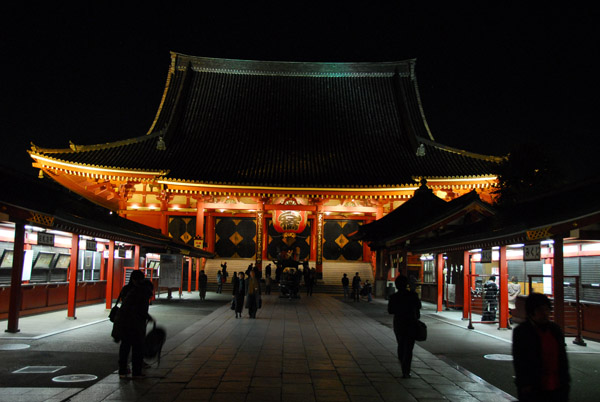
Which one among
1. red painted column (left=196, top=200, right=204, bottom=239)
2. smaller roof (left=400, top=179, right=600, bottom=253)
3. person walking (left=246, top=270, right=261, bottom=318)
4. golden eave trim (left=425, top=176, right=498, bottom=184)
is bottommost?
person walking (left=246, top=270, right=261, bottom=318)

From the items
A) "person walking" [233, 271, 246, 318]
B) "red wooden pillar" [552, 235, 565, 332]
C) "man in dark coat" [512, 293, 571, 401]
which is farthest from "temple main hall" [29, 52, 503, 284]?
"man in dark coat" [512, 293, 571, 401]

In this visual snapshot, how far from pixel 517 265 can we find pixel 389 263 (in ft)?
27.5

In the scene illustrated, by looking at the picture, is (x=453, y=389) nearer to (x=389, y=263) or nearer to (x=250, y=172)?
(x=389, y=263)

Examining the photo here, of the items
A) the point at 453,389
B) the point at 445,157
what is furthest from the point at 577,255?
the point at 445,157

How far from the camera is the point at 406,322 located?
318 inches

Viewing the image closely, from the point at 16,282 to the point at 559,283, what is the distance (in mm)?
11371

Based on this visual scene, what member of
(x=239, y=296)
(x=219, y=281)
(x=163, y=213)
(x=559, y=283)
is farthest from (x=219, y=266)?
(x=559, y=283)

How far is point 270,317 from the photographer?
17.1 metres

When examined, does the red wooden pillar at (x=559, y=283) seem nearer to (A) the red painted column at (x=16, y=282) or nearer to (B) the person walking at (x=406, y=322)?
(B) the person walking at (x=406, y=322)

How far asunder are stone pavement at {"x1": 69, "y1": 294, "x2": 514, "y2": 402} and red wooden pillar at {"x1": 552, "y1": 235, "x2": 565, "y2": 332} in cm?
272

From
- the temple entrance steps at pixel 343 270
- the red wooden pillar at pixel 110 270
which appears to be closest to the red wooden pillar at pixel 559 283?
the red wooden pillar at pixel 110 270

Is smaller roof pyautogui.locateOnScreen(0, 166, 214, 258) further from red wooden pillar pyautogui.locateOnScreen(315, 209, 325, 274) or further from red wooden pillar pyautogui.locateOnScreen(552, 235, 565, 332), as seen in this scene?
red wooden pillar pyautogui.locateOnScreen(315, 209, 325, 274)

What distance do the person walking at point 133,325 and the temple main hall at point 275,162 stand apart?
2018cm

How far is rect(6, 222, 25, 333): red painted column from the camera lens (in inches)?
455
